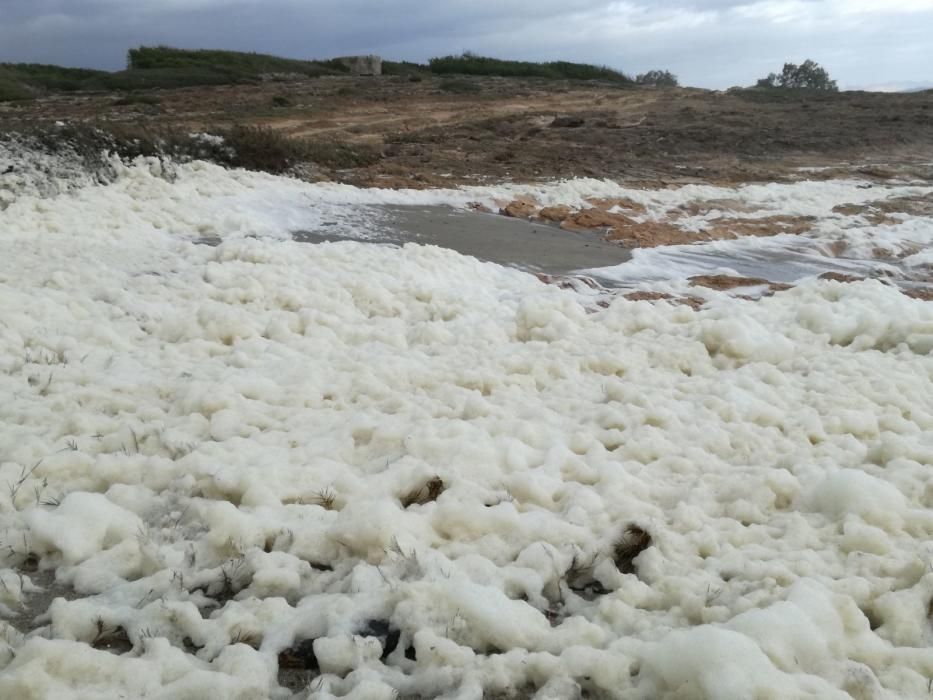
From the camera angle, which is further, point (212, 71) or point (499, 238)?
point (212, 71)

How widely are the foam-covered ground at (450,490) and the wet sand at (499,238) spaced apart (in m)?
1.84

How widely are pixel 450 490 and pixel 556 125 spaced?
15.2 meters

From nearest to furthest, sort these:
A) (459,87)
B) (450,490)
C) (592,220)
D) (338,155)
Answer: (450,490)
(592,220)
(338,155)
(459,87)

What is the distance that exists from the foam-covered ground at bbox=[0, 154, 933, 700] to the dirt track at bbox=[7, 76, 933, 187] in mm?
6058

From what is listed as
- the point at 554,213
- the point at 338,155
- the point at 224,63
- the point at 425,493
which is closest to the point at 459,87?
the point at 224,63

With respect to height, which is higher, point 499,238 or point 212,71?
point 212,71

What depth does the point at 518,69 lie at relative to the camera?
96.6ft

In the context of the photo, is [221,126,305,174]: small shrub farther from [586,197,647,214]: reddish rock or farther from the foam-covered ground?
the foam-covered ground

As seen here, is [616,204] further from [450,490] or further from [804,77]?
[804,77]

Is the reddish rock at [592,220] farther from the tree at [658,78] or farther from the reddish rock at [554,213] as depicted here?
the tree at [658,78]

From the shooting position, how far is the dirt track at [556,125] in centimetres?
1289

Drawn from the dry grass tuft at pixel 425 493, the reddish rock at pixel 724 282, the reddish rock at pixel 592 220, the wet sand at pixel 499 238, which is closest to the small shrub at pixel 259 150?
the wet sand at pixel 499 238

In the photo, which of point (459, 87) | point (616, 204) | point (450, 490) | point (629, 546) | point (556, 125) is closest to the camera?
point (629, 546)

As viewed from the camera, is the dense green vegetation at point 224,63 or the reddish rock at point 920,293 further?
the dense green vegetation at point 224,63
